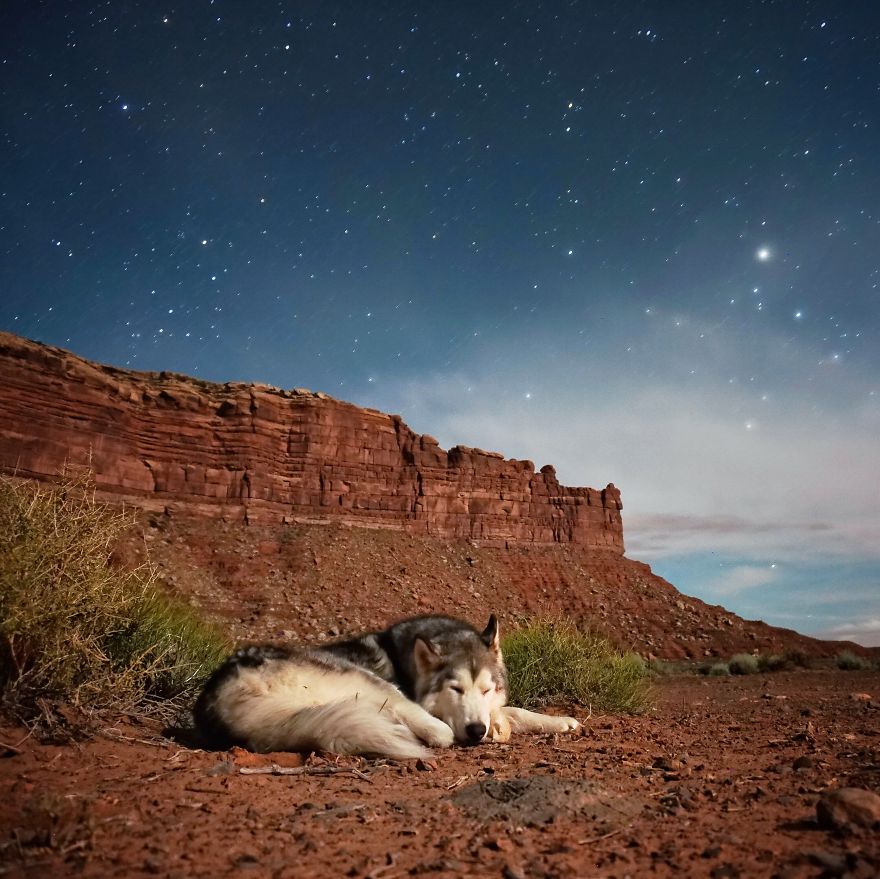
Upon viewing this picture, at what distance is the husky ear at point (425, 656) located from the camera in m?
5.32

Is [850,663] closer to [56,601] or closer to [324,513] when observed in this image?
[56,601]

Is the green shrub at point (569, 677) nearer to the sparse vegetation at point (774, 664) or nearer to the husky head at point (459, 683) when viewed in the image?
the husky head at point (459, 683)

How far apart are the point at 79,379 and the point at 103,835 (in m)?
45.8

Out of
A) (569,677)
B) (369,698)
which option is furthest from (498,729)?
(569,677)

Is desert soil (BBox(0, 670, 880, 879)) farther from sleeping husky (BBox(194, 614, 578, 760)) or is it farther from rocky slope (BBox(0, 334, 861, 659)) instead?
rocky slope (BBox(0, 334, 861, 659))

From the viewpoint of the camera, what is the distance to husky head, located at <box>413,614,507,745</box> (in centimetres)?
498

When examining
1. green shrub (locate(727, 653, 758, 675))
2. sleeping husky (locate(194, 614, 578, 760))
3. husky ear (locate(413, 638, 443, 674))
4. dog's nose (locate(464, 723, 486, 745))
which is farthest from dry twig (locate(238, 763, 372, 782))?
green shrub (locate(727, 653, 758, 675))

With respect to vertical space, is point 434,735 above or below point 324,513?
below

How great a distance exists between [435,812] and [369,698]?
1.81 meters

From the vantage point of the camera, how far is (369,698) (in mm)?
4723

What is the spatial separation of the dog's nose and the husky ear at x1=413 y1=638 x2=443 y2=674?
2.11 feet

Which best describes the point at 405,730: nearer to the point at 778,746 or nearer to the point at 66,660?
the point at 66,660

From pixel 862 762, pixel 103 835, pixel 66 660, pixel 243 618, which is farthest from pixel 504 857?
pixel 243 618

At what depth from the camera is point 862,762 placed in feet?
12.9
